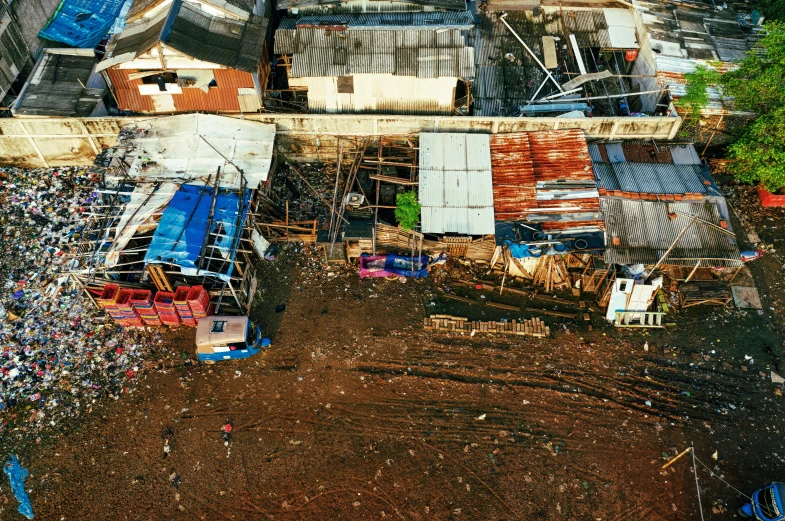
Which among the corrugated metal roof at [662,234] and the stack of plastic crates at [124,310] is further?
the corrugated metal roof at [662,234]

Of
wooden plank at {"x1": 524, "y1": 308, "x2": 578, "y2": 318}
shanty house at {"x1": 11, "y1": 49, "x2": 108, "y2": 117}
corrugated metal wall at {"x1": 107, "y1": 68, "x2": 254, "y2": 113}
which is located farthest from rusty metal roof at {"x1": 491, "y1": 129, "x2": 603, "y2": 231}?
shanty house at {"x1": 11, "y1": 49, "x2": 108, "y2": 117}

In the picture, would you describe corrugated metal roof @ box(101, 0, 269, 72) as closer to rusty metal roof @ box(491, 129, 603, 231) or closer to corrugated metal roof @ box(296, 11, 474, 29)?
corrugated metal roof @ box(296, 11, 474, 29)

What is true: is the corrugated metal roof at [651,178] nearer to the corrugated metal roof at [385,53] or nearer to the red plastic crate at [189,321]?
the corrugated metal roof at [385,53]

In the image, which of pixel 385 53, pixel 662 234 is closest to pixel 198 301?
pixel 385 53

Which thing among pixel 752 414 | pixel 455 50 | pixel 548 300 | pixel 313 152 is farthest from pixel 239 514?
pixel 455 50

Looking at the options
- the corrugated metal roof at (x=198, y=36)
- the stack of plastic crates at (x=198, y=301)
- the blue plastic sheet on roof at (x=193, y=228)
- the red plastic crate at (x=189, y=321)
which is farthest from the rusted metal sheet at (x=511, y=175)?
the red plastic crate at (x=189, y=321)

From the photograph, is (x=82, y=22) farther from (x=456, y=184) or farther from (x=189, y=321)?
(x=456, y=184)
